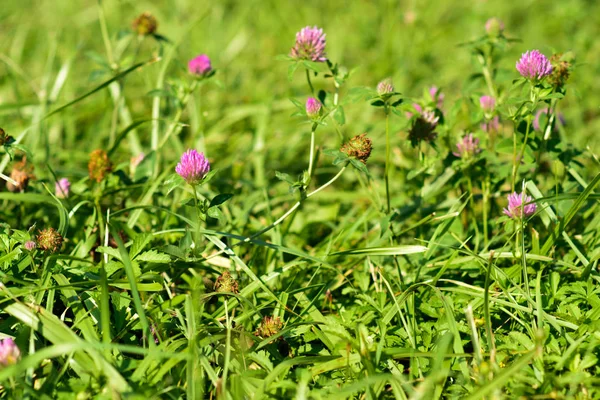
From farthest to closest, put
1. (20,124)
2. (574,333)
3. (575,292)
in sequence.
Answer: (20,124) → (575,292) → (574,333)

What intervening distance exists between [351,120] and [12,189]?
1818 mm

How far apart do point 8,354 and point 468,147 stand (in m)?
1.54

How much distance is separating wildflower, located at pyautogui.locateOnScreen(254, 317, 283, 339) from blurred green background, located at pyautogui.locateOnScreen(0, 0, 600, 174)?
127cm

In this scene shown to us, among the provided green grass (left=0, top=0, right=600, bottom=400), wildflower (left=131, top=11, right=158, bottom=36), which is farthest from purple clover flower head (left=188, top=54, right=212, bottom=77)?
wildflower (left=131, top=11, right=158, bottom=36)

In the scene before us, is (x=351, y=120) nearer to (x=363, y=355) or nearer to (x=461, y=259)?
(x=461, y=259)

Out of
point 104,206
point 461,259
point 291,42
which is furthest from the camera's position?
point 291,42

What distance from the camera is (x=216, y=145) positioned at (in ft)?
10.2

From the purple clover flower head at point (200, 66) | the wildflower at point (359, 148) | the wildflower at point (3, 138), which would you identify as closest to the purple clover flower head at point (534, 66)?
the wildflower at point (359, 148)

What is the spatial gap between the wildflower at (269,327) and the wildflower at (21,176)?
1004 mm

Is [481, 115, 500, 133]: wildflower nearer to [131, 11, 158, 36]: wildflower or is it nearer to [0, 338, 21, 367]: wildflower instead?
[131, 11, 158, 36]: wildflower

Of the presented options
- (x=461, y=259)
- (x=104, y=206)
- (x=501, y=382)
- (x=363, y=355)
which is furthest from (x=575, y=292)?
(x=104, y=206)

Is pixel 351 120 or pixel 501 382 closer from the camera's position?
pixel 501 382

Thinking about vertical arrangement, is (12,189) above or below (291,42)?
below

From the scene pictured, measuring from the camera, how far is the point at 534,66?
1.80 m
